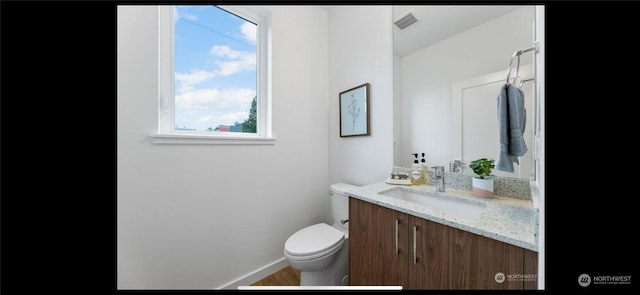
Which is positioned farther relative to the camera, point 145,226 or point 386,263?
point 145,226

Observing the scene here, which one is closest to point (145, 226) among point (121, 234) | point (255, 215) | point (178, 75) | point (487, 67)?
point (121, 234)

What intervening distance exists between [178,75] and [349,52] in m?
1.26

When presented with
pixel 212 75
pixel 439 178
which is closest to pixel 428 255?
pixel 439 178

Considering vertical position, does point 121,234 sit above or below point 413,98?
below

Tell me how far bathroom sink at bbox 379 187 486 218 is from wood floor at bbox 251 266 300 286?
3.20 feet

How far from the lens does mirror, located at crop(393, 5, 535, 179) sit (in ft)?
3.01

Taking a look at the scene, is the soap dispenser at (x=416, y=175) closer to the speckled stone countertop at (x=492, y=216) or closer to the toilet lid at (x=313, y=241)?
the speckled stone countertop at (x=492, y=216)

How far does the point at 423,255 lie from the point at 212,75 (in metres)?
1.55

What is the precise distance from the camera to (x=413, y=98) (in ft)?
4.31

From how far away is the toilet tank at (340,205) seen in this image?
60.3 inches

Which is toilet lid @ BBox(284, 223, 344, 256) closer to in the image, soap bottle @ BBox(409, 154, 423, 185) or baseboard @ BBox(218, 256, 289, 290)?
baseboard @ BBox(218, 256, 289, 290)

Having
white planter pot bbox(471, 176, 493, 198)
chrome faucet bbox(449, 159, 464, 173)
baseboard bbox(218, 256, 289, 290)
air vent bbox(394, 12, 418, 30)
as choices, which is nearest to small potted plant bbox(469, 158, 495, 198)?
white planter pot bbox(471, 176, 493, 198)
